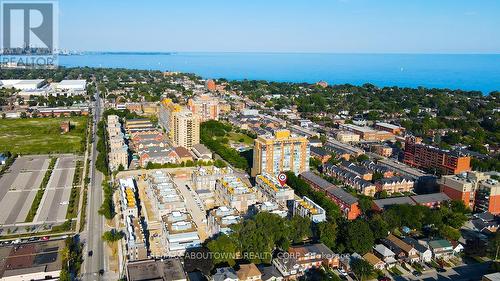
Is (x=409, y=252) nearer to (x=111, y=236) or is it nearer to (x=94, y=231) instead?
(x=111, y=236)

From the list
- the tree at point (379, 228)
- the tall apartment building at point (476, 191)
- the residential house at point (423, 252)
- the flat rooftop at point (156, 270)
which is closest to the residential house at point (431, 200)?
the tall apartment building at point (476, 191)

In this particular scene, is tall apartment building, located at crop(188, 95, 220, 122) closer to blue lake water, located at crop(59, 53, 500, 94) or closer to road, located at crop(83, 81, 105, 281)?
road, located at crop(83, 81, 105, 281)

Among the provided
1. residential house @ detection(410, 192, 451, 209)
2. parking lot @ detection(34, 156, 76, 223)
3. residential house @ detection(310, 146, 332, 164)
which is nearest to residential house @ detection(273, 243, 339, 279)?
residential house @ detection(410, 192, 451, 209)

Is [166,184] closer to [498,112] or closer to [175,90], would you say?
[498,112]

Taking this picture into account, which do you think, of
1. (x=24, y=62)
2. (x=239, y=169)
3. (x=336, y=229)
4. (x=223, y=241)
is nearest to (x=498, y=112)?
(x=239, y=169)

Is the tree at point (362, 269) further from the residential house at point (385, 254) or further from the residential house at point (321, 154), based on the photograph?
the residential house at point (321, 154)

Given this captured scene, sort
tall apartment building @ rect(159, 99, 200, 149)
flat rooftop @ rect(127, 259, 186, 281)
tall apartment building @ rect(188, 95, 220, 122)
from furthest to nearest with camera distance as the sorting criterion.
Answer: tall apartment building @ rect(188, 95, 220, 122), tall apartment building @ rect(159, 99, 200, 149), flat rooftop @ rect(127, 259, 186, 281)
